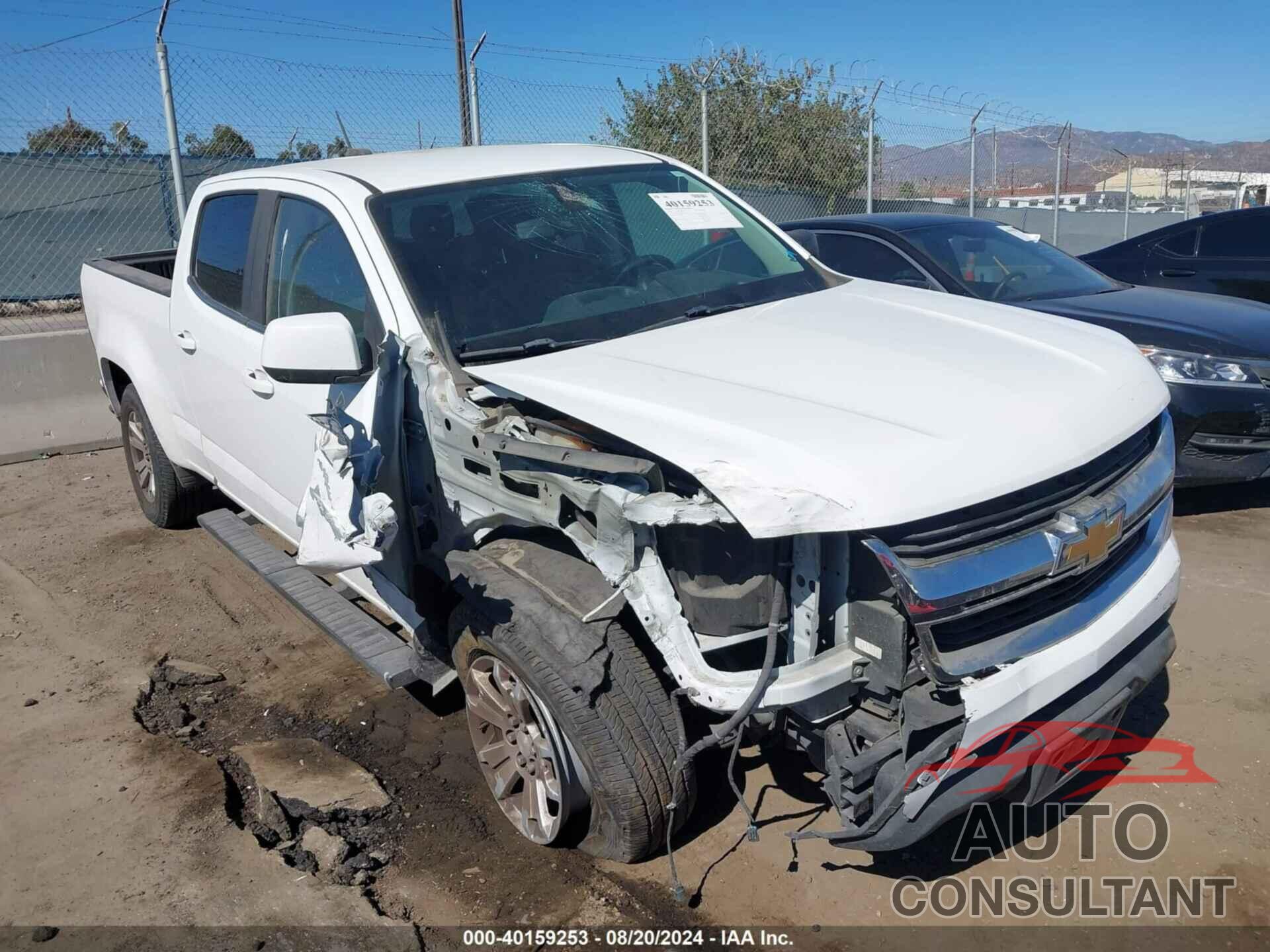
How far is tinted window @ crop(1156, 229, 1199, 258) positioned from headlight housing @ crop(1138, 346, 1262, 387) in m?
3.28

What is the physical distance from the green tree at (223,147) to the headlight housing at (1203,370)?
771 cm

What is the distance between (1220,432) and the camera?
16.9ft

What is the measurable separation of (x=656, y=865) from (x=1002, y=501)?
144 cm

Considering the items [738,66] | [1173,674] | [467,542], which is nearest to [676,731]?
[467,542]

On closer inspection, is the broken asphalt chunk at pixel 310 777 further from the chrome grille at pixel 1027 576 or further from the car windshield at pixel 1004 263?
the car windshield at pixel 1004 263

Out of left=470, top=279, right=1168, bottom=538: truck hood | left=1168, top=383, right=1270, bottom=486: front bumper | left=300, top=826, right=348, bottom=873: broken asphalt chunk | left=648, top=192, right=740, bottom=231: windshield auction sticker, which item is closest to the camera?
left=470, top=279, right=1168, bottom=538: truck hood

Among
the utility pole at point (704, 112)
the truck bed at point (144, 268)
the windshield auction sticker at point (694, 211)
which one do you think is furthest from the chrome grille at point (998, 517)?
the utility pole at point (704, 112)

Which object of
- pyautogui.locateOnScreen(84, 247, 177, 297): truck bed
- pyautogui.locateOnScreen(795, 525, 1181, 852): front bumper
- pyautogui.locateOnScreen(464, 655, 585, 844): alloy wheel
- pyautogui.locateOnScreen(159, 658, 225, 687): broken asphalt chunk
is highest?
pyautogui.locateOnScreen(84, 247, 177, 297): truck bed

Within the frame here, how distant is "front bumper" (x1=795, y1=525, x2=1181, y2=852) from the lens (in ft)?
7.63

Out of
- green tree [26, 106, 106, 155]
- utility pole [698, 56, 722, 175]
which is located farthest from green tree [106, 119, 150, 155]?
utility pole [698, 56, 722, 175]

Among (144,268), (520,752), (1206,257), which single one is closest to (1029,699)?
(520,752)

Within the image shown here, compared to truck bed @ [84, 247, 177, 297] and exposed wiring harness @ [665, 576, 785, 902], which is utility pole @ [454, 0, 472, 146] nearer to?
truck bed @ [84, 247, 177, 297]

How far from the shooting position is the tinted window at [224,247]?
13.8 feet

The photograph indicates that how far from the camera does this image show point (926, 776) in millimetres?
2311
